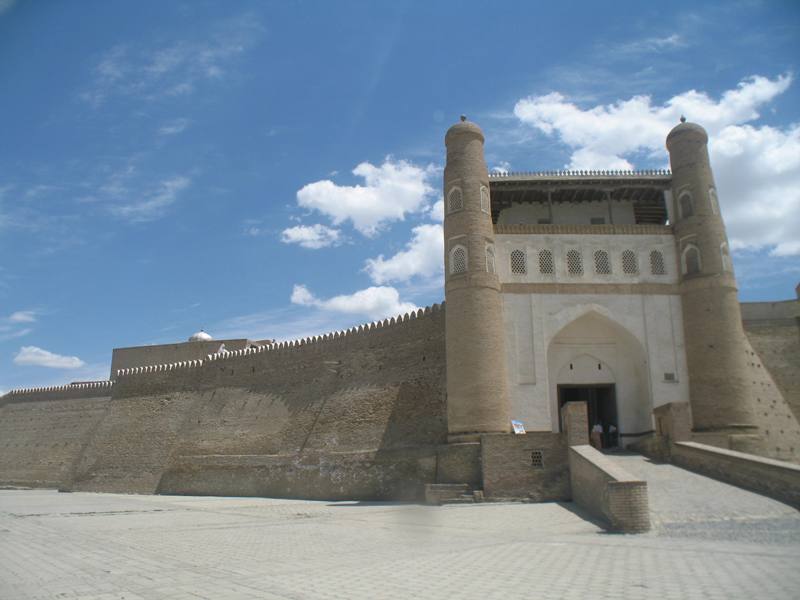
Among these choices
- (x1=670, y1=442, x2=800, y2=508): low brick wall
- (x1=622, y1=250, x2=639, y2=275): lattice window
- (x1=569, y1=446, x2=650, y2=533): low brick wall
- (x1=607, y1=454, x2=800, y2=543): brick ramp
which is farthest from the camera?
(x1=622, y1=250, x2=639, y2=275): lattice window

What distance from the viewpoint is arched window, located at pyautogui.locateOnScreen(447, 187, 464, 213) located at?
1717 cm

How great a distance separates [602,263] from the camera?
18031mm

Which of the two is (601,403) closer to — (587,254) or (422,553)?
(587,254)

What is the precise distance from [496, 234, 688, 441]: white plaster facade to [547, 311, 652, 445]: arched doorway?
1.0 inches

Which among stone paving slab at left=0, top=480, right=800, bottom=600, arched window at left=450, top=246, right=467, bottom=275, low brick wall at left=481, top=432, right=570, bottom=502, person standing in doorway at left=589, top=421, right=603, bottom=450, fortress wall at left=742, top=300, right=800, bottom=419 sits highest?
arched window at left=450, top=246, right=467, bottom=275

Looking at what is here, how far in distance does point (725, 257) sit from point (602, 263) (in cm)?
307

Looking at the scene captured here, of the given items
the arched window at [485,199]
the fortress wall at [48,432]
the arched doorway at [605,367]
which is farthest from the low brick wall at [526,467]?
the fortress wall at [48,432]

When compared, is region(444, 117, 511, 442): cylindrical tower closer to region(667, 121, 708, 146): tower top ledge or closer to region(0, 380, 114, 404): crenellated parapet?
region(667, 121, 708, 146): tower top ledge

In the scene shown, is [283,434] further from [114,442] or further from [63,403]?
[63,403]

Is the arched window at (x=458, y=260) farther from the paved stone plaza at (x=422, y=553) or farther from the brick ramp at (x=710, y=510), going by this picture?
the brick ramp at (x=710, y=510)

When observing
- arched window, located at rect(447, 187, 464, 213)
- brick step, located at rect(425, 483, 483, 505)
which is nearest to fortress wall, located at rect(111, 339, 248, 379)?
arched window, located at rect(447, 187, 464, 213)

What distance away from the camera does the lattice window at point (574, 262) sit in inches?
704

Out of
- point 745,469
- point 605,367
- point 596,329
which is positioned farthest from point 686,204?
point 745,469

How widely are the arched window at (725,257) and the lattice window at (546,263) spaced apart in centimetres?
425
